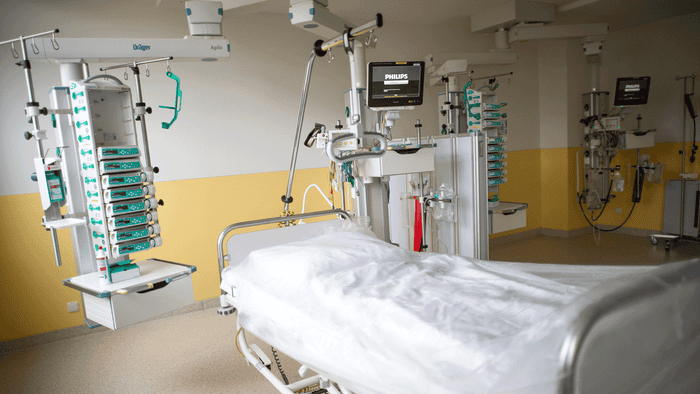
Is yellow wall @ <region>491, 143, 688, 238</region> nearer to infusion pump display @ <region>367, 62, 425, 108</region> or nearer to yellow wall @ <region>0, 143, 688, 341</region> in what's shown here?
yellow wall @ <region>0, 143, 688, 341</region>

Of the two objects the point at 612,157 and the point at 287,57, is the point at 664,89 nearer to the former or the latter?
the point at 612,157

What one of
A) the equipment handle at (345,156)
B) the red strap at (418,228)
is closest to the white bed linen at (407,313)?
the equipment handle at (345,156)

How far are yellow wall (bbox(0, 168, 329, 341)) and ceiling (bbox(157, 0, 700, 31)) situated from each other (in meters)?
1.80

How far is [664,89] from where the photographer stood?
5.64 metres

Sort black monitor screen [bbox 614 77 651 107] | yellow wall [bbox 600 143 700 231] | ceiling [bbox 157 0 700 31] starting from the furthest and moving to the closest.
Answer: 1. yellow wall [bbox 600 143 700 231]
2. black monitor screen [bbox 614 77 651 107]
3. ceiling [bbox 157 0 700 31]

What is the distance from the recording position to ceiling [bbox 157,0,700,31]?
463 cm

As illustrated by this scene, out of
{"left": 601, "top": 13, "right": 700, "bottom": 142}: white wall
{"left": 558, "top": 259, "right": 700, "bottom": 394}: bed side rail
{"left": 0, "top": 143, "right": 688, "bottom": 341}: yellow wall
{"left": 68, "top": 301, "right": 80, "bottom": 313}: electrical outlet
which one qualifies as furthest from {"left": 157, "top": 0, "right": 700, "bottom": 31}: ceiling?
{"left": 558, "top": 259, "right": 700, "bottom": 394}: bed side rail

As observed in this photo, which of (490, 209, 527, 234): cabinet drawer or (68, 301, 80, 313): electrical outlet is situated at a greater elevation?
(490, 209, 527, 234): cabinet drawer

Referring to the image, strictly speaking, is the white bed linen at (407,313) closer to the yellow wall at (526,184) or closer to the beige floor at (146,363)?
the beige floor at (146,363)

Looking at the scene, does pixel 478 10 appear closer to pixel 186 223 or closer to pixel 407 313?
pixel 186 223

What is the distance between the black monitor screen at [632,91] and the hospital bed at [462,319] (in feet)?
14.9

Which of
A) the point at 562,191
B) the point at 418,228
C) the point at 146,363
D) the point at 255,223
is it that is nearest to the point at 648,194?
the point at 562,191

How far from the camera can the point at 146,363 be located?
316 cm

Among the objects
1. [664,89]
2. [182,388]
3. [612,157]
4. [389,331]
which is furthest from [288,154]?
[664,89]
